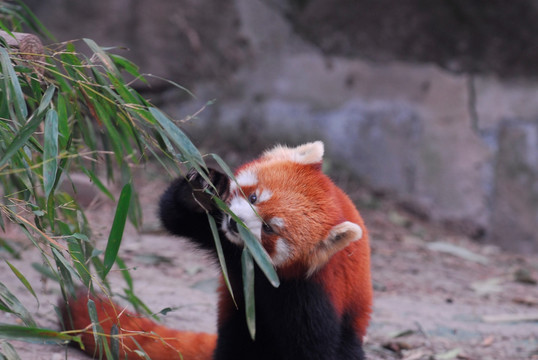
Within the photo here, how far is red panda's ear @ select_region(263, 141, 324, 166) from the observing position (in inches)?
99.3

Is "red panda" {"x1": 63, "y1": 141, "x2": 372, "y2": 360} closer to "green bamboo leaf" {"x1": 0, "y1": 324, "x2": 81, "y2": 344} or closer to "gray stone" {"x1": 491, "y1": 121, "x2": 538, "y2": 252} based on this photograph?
"green bamboo leaf" {"x1": 0, "y1": 324, "x2": 81, "y2": 344}

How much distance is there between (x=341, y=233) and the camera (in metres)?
2.28

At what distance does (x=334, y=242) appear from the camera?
2.31 m

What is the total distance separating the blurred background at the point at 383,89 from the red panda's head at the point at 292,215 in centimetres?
343

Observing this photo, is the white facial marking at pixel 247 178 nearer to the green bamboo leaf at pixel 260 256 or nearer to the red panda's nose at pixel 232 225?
the red panda's nose at pixel 232 225

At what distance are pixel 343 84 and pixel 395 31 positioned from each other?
0.68 m

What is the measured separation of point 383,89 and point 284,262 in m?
3.96

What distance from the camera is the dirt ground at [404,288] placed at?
308cm

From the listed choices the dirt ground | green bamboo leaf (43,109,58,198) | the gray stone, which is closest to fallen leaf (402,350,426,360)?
the dirt ground

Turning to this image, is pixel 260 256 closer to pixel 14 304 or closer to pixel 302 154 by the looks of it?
pixel 14 304

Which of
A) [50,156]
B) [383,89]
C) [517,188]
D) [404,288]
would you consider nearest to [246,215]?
[50,156]

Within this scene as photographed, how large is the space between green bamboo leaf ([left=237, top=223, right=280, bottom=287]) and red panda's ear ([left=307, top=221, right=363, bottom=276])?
467 millimetres

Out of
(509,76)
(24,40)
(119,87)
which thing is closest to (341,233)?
(119,87)

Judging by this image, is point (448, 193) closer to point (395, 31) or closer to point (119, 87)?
point (395, 31)
